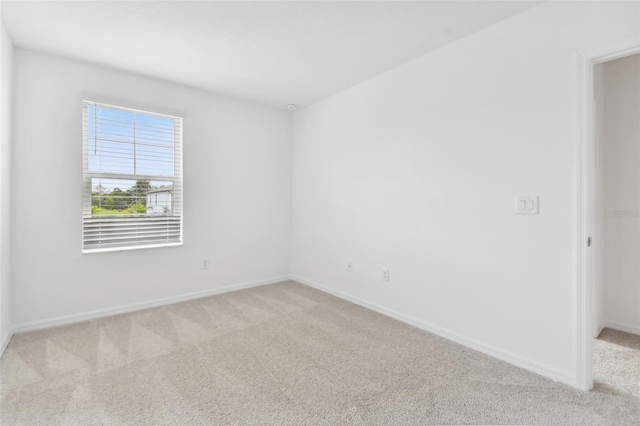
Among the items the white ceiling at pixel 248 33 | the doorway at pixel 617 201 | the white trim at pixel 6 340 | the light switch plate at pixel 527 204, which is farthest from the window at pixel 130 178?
the doorway at pixel 617 201

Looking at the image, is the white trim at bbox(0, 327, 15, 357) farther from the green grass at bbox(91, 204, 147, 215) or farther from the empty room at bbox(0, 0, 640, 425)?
the green grass at bbox(91, 204, 147, 215)

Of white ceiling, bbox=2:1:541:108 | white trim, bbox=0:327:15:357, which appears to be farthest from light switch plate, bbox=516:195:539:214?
white trim, bbox=0:327:15:357

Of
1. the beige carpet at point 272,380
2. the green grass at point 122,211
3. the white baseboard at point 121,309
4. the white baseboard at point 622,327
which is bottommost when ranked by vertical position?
the beige carpet at point 272,380

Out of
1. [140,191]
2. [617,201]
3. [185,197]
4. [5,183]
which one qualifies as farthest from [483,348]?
[5,183]

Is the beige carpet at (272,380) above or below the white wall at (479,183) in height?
below

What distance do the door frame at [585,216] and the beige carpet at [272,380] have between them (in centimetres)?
24

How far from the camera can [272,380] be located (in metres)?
1.97

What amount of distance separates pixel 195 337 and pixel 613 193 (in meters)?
3.94

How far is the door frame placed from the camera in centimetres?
186

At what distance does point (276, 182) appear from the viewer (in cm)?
433

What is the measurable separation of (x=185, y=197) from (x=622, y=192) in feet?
14.3

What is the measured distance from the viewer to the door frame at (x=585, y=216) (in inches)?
73.3

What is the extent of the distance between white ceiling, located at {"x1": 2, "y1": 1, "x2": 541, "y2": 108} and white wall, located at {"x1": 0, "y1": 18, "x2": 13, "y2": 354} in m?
0.24

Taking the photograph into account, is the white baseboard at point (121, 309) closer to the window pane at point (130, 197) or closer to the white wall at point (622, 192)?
the window pane at point (130, 197)
